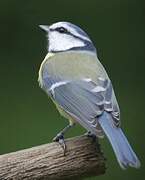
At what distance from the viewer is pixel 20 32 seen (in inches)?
184

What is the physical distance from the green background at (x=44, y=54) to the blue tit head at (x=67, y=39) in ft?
3.69

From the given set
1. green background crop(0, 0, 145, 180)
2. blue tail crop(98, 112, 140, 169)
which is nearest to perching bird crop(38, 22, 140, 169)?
blue tail crop(98, 112, 140, 169)

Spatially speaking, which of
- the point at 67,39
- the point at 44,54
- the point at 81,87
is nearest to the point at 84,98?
the point at 81,87

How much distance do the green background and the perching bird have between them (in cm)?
121

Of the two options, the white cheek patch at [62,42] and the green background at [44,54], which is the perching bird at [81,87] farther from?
the green background at [44,54]

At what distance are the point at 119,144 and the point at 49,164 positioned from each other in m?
0.26

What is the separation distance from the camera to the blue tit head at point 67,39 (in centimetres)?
322

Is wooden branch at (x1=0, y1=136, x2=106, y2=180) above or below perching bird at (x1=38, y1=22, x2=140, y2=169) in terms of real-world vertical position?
below

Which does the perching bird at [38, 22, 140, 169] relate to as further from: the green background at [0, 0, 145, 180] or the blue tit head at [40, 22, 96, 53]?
the green background at [0, 0, 145, 180]

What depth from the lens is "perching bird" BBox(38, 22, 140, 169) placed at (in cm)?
276

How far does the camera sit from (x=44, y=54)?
4.57 metres

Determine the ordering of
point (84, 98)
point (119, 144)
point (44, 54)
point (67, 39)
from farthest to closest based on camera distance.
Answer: point (44, 54)
point (67, 39)
point (84, 98)
point (119, 144)

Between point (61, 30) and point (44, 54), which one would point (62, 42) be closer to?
point (61, 30)

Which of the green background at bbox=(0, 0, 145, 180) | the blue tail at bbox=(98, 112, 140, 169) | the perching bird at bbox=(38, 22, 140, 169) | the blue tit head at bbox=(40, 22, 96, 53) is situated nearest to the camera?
the blue tail at bbox=(98, 112, 140, 169)
